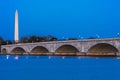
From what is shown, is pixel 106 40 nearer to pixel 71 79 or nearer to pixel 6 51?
pixel 71 79

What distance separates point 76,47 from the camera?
257ft

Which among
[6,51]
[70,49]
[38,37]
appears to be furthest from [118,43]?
[38,37]

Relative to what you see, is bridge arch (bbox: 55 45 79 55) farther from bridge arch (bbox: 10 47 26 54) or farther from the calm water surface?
the calm water surface

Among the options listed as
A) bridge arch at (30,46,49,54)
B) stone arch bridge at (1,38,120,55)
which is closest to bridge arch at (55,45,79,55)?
stone arch bridge at (1,38,120,55)

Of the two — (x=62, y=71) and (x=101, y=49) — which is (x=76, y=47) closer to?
(x=101, y=49)

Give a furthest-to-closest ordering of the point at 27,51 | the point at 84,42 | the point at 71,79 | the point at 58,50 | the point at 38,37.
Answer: the point at 38,37, the point at 27,51, the point at 58,50, the point at 84,42, the point at 71,79

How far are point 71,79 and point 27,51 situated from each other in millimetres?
70717

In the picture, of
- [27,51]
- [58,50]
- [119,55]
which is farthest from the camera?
[27,51]

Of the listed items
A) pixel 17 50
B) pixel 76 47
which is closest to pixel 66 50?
pixel 76 47

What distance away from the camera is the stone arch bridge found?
69.6 metres

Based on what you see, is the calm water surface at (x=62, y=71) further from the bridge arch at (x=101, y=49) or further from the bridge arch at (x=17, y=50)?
the bridge arch at (x=17, y=50)

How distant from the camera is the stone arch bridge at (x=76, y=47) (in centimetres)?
6961

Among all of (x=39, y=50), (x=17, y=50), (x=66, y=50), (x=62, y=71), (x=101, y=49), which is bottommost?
(x=62, y=71)

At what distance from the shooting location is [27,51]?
9894 centimetres
